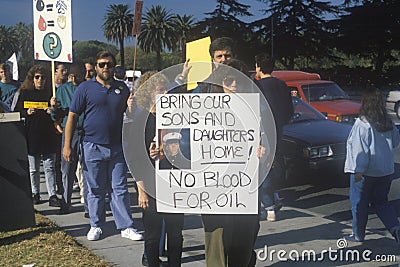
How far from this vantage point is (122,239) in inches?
208

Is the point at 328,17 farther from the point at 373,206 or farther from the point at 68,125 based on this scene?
the point at 68,125

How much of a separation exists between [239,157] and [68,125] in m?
2.12

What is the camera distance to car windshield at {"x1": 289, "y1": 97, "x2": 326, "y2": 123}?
3.91 metres

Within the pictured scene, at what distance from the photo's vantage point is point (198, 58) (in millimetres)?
3758

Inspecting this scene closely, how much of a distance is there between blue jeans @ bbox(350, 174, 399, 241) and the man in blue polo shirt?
194cm

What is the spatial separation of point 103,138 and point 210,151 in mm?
1659

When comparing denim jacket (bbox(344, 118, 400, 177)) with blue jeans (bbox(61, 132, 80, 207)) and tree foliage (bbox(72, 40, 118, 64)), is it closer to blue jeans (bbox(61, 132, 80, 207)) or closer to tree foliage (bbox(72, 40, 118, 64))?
tree foliage (bbox(72, 40, 118, 64))

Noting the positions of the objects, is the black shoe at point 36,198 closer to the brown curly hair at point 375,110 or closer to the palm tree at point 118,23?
the palm tree at point 118,23

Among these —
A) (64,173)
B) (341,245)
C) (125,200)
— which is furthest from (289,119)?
(64,173)

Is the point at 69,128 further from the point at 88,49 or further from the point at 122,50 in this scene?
the point at 122,50

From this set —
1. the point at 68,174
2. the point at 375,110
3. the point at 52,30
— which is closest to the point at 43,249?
the point at 68,174

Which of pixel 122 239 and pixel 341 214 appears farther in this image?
pixel 122 239

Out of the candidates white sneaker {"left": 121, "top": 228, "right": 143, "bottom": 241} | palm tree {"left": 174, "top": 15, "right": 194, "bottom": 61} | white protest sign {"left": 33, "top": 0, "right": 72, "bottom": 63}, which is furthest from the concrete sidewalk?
white protest sign {"left": 33, "top": 0, "right": 72, "bottom": 63}

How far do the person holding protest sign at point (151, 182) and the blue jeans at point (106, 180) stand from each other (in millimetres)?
1122
